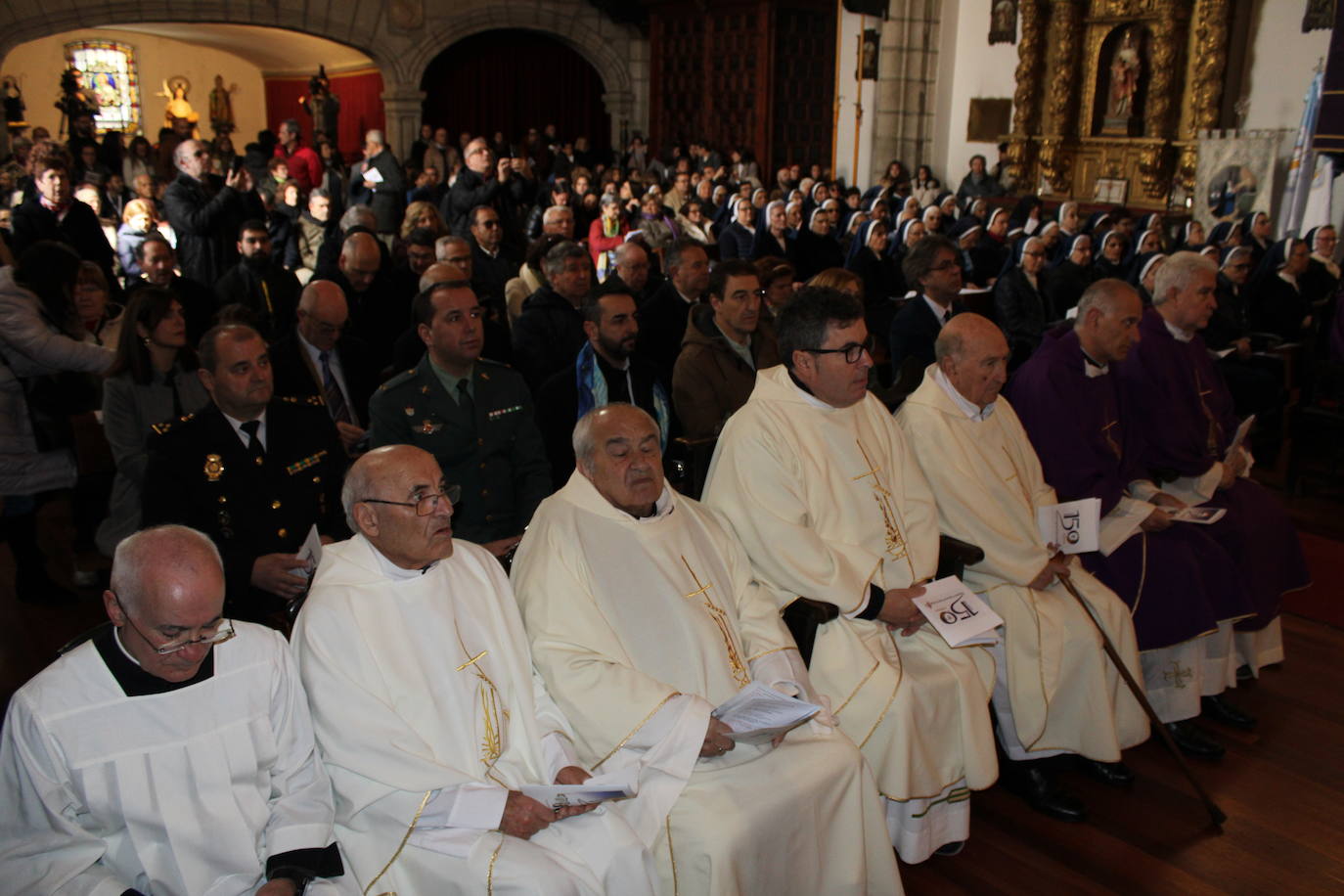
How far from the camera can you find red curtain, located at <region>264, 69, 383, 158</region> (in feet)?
72.0

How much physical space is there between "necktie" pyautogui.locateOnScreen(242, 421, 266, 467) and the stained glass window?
23.5m

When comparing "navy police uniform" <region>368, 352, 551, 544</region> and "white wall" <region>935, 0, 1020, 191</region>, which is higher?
"white wall" <region>935, 0, 1020, 191</region>

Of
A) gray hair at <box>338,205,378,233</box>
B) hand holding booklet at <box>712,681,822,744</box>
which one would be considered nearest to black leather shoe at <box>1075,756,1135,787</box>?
hand holding booklet at <box>712,681,822,744</box>

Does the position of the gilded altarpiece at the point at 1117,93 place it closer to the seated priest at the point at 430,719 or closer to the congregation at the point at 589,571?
the congregation at the point at 589,571

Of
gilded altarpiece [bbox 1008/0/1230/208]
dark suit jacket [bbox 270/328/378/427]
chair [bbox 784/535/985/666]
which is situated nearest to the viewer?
chair [bbox 784/535/985/666]

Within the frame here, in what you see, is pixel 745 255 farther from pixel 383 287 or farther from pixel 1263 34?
pixel 1263 34

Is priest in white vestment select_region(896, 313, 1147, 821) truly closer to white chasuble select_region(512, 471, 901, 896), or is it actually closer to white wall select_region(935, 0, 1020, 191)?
white chasuble select_region(512, 471, 901, 896)

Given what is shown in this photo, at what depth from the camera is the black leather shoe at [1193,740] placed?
12.7 feet

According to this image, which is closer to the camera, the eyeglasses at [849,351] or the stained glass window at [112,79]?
the eyeglasses at [849,351]

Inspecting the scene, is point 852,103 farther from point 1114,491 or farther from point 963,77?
point 1114,491

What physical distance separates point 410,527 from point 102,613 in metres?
2.93

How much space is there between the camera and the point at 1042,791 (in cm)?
355

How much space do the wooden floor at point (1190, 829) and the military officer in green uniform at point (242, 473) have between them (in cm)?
141

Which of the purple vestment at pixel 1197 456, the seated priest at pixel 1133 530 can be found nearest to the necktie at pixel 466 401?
the seated priest at pixel 1133 530
